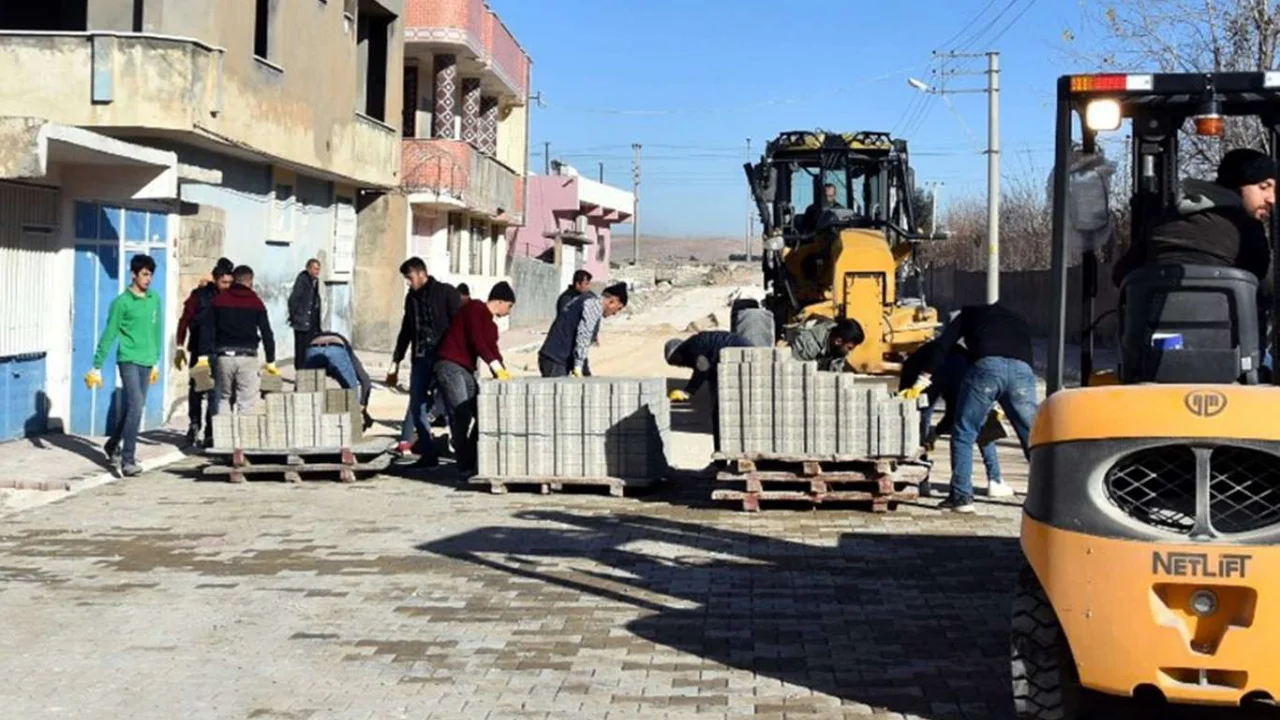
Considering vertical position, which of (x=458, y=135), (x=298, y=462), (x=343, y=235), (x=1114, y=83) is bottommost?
(x=298, y=462)

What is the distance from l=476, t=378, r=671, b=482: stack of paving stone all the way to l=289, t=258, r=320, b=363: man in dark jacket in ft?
23.9

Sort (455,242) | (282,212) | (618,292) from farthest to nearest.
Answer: (455,242)
(282,212)
(618,292)

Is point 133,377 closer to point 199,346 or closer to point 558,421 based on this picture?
point 199,346

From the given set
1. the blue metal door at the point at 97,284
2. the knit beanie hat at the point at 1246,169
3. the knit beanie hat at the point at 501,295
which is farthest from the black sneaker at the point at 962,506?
the blue metal door at the point at 97,284

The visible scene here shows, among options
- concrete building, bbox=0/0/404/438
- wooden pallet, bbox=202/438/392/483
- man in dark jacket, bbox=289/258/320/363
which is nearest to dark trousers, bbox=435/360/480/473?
wooden pallet, bbox=202/438/392/483

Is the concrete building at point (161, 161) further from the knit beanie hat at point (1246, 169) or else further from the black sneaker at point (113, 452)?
the knit beanie hat at point (1246, 169)

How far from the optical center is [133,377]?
13922mm

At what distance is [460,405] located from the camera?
14.4 m

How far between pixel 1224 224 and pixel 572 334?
9093mm

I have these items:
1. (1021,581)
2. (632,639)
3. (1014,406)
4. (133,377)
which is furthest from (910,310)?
(1021,581)

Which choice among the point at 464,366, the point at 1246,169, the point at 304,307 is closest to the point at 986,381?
the point at 464,366

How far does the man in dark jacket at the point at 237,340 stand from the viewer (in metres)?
15.1

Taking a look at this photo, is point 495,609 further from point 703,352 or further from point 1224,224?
point 703,352

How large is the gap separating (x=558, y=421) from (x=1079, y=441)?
7783 millimetres
